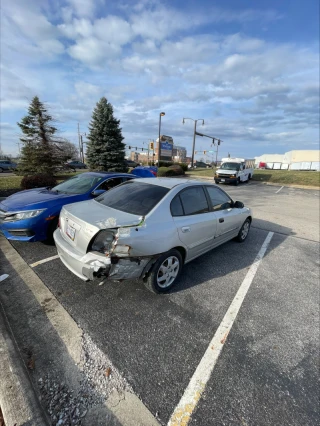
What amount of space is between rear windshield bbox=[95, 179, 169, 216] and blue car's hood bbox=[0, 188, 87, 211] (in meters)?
1.04

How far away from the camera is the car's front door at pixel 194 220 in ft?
9.78

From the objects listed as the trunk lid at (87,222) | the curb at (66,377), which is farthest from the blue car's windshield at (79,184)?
the curb at (66,377)

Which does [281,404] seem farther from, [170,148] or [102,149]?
[170,148]

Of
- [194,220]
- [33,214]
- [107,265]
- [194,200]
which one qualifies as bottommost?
→ [107,265]

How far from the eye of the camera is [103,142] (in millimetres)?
20047

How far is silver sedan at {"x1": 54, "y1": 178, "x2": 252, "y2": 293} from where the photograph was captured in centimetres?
240

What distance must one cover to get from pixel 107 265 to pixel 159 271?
0.77 metres

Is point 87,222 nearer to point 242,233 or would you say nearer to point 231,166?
point 242,233

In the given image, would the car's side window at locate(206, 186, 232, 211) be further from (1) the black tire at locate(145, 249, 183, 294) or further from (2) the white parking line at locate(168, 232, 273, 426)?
(2) the white parking line at locate(168, 232, 273, 426)

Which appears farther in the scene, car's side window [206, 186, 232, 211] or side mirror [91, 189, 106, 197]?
side mirror [91, 189, 106, 197]

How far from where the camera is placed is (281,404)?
1.71m

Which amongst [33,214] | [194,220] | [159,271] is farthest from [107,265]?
[33,214]

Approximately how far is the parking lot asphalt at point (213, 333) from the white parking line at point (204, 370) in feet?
0.13

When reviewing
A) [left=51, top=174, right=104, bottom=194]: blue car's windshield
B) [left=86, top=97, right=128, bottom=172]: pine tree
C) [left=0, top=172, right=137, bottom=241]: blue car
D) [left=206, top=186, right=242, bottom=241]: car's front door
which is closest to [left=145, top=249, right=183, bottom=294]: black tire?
[left=206, top=186, right=242, bottom=241]: car's front door
